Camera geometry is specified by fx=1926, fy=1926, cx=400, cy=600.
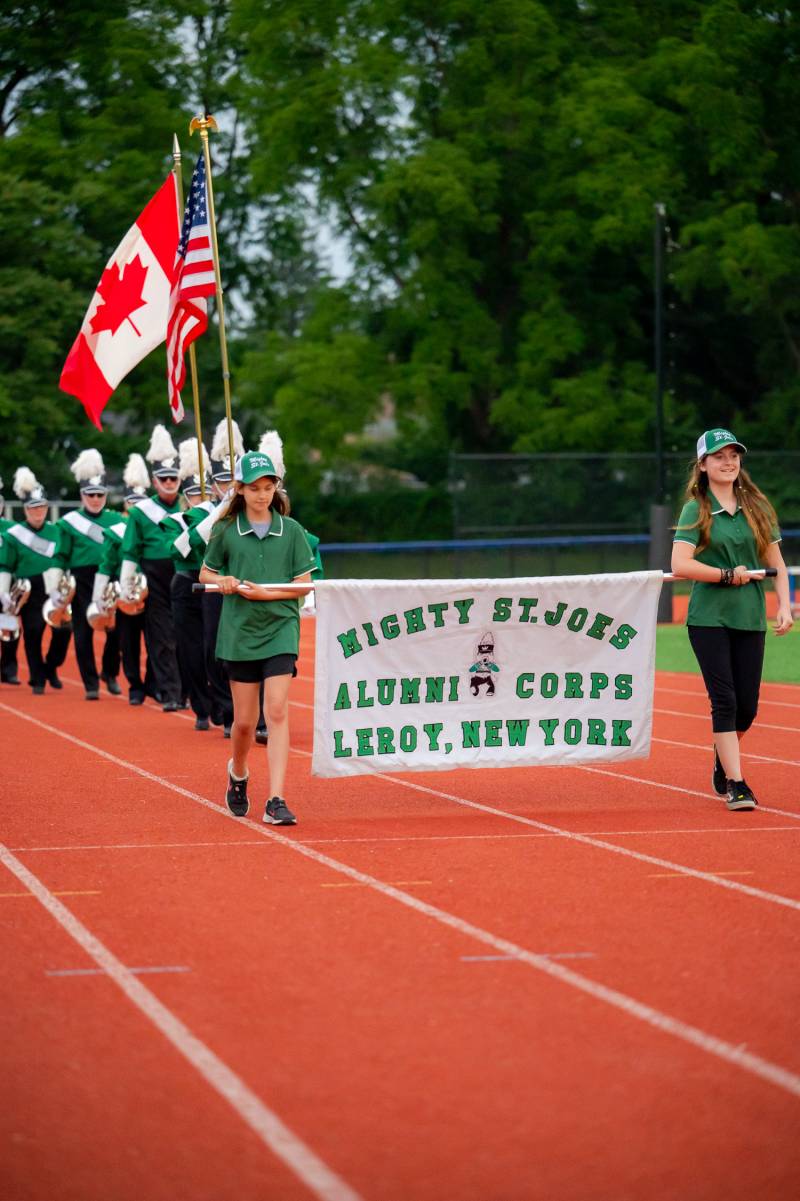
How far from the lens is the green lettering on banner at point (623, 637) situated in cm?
1083

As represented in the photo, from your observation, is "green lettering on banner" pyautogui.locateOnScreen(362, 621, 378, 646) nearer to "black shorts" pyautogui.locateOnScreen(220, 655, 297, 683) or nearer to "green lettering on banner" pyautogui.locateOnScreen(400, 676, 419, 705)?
"green lettering on banner" pyautogui.locateOnScreen(400, 676, 419, 705)

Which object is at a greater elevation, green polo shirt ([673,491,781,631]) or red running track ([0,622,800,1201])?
green polo shirt ([673,491,781,631])

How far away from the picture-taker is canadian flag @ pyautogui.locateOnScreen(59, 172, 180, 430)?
14641 millimetres

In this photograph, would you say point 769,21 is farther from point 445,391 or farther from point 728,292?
point 445,391

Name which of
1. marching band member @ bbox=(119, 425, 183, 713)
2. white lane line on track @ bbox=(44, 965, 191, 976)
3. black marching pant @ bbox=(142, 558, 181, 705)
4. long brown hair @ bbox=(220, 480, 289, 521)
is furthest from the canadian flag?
white lane line on track @ bbox=(44, 965, 191, 976)

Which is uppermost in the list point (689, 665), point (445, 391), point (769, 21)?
point (769, 21)

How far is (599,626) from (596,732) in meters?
Result: 0.60

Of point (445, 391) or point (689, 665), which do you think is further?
point (445, 391)

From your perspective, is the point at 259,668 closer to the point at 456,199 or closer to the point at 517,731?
the point at 517,731

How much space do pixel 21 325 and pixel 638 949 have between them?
35908mm

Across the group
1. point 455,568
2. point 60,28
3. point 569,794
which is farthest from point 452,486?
point 569,794

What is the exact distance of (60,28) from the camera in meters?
48.5

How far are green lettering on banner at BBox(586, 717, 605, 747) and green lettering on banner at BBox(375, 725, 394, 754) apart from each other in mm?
1146

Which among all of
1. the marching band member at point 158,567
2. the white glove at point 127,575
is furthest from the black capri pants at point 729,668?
the white glove at point 127,575
